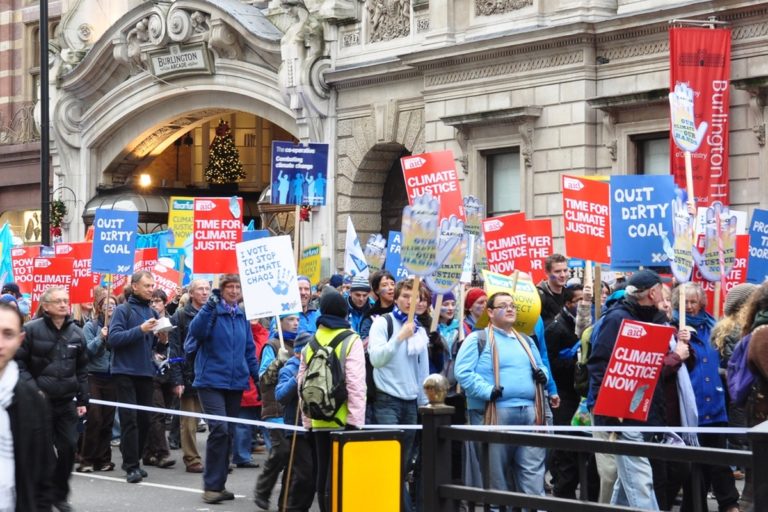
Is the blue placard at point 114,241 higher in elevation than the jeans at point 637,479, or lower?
higher

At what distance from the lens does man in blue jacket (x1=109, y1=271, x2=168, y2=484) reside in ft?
48.3

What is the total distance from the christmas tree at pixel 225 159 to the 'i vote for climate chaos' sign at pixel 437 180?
21.2 meters

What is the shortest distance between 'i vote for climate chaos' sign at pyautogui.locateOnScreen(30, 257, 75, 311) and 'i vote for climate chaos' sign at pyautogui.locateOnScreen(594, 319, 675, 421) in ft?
33.8

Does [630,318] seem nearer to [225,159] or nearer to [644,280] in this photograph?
[644,280]

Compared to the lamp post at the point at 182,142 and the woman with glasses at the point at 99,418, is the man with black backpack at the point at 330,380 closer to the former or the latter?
the woman with glasses at the point at 99,418

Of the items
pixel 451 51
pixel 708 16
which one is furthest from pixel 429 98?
pixel 708 16

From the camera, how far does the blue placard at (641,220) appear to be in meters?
13.2

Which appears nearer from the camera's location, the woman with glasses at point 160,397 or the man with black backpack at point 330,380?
the man with black backpack at point 330,380

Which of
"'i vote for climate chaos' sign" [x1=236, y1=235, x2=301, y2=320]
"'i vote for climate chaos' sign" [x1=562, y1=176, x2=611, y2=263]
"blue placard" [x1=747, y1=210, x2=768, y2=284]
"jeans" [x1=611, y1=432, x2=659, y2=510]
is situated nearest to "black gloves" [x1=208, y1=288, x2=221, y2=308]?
"'i vote for climate chaos' sign" [x1=236, y1=235, x2=301, y2=320]

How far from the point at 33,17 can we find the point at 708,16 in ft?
74.9

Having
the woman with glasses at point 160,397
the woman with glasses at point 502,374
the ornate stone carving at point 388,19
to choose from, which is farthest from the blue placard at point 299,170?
the woman with glasses at point 502,374

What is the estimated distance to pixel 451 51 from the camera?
999 inches

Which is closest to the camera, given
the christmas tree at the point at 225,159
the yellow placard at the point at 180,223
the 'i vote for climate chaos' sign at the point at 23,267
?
the 'i vote for climate chaos' sign at the point at 23,267

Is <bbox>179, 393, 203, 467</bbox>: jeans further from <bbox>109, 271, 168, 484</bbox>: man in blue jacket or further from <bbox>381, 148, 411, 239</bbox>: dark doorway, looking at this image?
<bbox>381, 148, 411, 239</bbox>: dark doorway
